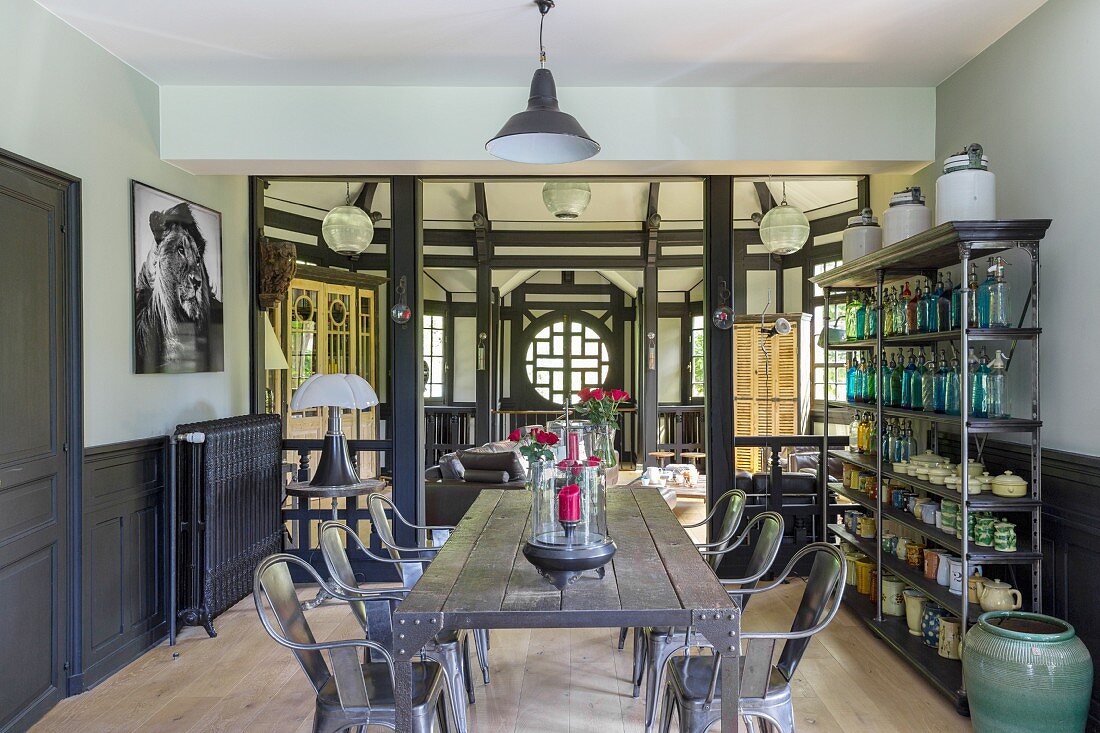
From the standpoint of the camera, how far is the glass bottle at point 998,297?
2893mm

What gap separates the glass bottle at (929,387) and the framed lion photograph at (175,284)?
3.64m

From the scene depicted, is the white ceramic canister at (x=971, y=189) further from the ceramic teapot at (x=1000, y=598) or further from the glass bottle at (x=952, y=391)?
the ceramic teapot at (x=1000, y=598)

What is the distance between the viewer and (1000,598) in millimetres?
2855

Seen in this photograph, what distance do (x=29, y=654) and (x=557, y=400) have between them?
8.85 metres

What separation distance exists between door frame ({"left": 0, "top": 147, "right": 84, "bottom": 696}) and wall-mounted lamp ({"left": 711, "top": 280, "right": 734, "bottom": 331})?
10.8 ft

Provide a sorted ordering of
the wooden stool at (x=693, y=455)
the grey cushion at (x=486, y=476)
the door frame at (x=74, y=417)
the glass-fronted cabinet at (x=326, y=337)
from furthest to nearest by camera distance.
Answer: the wooden stool at (x=693, y=455)
the glass-fronted cabinet at (x=326, y=337)
the grey cushion at (x=486, y=476)
the door frame at (x=74, y=417)

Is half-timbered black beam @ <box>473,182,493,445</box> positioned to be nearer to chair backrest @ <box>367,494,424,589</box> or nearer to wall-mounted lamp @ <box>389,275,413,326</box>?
wall-mounted lamp @ <box>389,275,413,326</box>

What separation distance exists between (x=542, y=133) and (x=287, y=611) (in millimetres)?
1728

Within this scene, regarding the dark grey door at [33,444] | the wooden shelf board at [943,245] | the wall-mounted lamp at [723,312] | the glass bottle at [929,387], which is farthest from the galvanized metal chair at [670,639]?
the dark grey door at [33,444]

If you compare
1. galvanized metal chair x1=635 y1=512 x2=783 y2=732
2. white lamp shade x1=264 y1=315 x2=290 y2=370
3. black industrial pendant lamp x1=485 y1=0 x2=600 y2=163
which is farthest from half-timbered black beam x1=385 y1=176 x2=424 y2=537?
galvanized metal chair x1=635 y1=512 x2=783 y2=732

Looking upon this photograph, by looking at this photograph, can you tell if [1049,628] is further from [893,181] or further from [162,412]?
[162,412]

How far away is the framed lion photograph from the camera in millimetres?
3736

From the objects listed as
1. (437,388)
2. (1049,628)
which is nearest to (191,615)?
(1049,628)

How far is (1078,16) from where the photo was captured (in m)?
2.84
